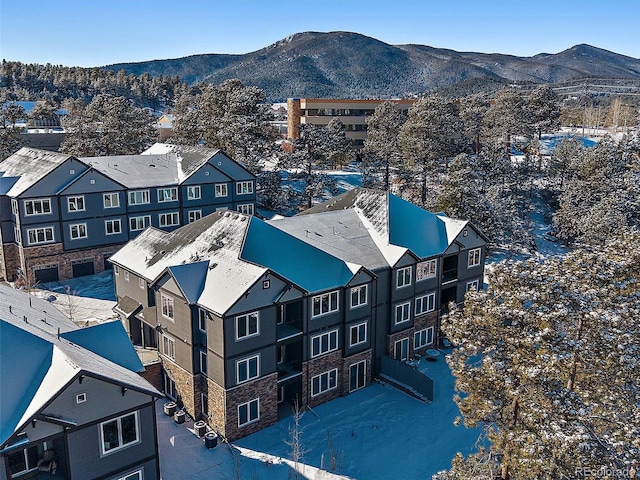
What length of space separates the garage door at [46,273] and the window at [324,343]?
2574 cm

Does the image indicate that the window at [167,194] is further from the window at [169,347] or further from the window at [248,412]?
the window at [248,412]

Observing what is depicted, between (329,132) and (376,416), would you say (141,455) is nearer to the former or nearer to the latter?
(376,416)

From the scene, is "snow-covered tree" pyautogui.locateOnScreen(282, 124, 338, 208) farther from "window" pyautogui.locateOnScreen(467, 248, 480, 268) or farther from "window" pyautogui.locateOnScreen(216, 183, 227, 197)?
"window" pyautogui.locateOnScreen(467, 248, 480, 268)

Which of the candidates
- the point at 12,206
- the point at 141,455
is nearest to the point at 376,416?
the point at 141,455

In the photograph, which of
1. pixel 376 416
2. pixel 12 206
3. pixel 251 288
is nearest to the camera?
pixel 251 288

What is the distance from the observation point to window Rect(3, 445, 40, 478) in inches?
619

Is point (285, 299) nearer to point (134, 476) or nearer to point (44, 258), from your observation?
point (134, 476)

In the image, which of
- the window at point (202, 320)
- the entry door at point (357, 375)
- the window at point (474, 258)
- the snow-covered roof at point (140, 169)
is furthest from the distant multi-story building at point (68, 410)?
the snow-covered roof at point (140, 169)

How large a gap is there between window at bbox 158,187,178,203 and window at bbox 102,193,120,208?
3.68 m

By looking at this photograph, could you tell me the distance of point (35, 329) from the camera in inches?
699

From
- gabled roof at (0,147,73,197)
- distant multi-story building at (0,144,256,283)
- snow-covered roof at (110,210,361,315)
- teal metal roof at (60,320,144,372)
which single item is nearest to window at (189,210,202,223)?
distant multi-story building at (0,144,256,283)

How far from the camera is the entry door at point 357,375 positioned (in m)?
28.0

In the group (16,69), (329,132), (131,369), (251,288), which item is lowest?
(131,369)

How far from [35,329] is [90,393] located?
3.65 meters
